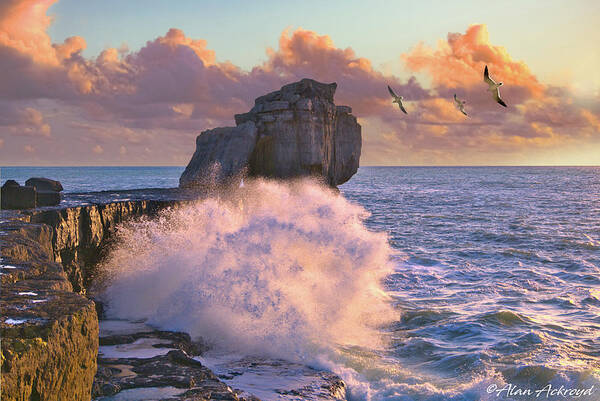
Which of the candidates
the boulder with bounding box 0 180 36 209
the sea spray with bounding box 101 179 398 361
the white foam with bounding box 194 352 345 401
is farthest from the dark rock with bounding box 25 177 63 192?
the white foam with bounding box 194 352 345 401

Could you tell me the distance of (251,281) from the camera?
9.68 meters

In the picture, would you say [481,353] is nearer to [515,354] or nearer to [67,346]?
[515,354]

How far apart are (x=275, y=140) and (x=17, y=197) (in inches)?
604

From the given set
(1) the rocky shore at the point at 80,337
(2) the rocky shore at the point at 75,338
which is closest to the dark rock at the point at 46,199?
(1) the rocky shore at the point at 80,337

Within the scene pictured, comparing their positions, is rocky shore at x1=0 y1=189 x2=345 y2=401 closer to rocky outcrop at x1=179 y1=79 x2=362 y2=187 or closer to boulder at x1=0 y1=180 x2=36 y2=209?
boulder at x1=0 y1=180 x2=36 y2=209

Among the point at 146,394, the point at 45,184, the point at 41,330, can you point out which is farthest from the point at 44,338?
the point at 45,184

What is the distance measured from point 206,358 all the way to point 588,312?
8141 mm

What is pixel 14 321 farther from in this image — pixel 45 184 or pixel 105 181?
pixel 105 181

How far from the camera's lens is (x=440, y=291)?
505 inches

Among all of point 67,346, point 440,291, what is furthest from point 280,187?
point 67,346

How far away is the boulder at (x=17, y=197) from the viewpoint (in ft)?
29.5

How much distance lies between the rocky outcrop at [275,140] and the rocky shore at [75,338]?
1120cm

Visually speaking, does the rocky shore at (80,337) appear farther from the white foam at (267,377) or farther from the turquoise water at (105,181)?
the turquoise water at (105,181)

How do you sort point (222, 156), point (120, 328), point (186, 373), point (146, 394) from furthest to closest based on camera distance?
point (222, 156) < point (120, 328) < point (186, 373) < point (146, 394)
